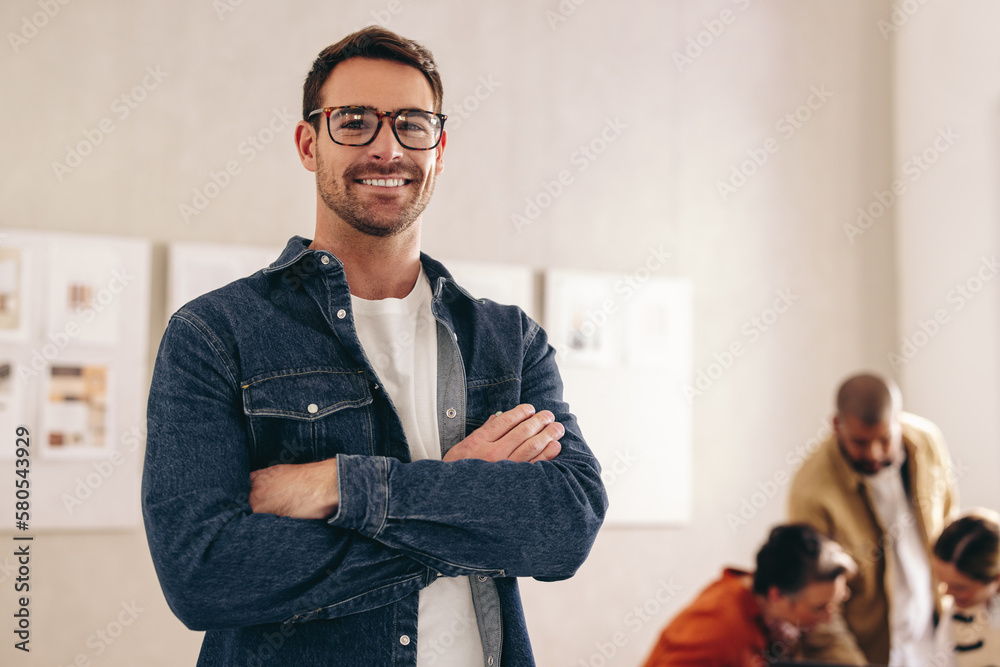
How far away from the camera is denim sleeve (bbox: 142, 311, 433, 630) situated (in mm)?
1137

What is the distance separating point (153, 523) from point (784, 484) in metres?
3.35

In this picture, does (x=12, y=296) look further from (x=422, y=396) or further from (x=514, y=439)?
(x=514, y=439)

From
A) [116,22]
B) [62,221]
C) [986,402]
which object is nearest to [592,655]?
[986,402]

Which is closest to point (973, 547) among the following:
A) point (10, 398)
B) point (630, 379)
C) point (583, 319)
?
point (630, 379)

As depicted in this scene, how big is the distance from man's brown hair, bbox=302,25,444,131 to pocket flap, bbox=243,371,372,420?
44 centimetres

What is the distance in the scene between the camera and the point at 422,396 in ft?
4.57

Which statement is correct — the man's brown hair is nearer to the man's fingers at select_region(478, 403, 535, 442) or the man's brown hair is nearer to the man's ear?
Result: the man's ear

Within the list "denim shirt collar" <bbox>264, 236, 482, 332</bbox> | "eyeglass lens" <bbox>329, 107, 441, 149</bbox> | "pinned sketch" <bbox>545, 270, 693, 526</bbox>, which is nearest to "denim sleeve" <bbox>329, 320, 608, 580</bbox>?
"denim shirt collar" <bbox>264, 236, 482, 332</bbox>

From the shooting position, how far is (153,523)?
3.77ft

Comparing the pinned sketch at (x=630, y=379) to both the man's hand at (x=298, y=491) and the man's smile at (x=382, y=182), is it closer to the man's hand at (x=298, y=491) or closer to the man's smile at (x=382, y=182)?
the man's smile at (x=382, y=182)

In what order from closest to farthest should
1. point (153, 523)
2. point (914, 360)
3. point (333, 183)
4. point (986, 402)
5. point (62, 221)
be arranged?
point (153, 523) → point (333, 183) → point (62, 221) → point (986, 402) → point (914, 360)

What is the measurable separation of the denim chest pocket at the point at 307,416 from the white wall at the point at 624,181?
6.61 feet

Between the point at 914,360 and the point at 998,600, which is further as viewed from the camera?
the point at 914,360

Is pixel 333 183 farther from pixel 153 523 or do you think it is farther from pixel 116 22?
pixel 116 22
